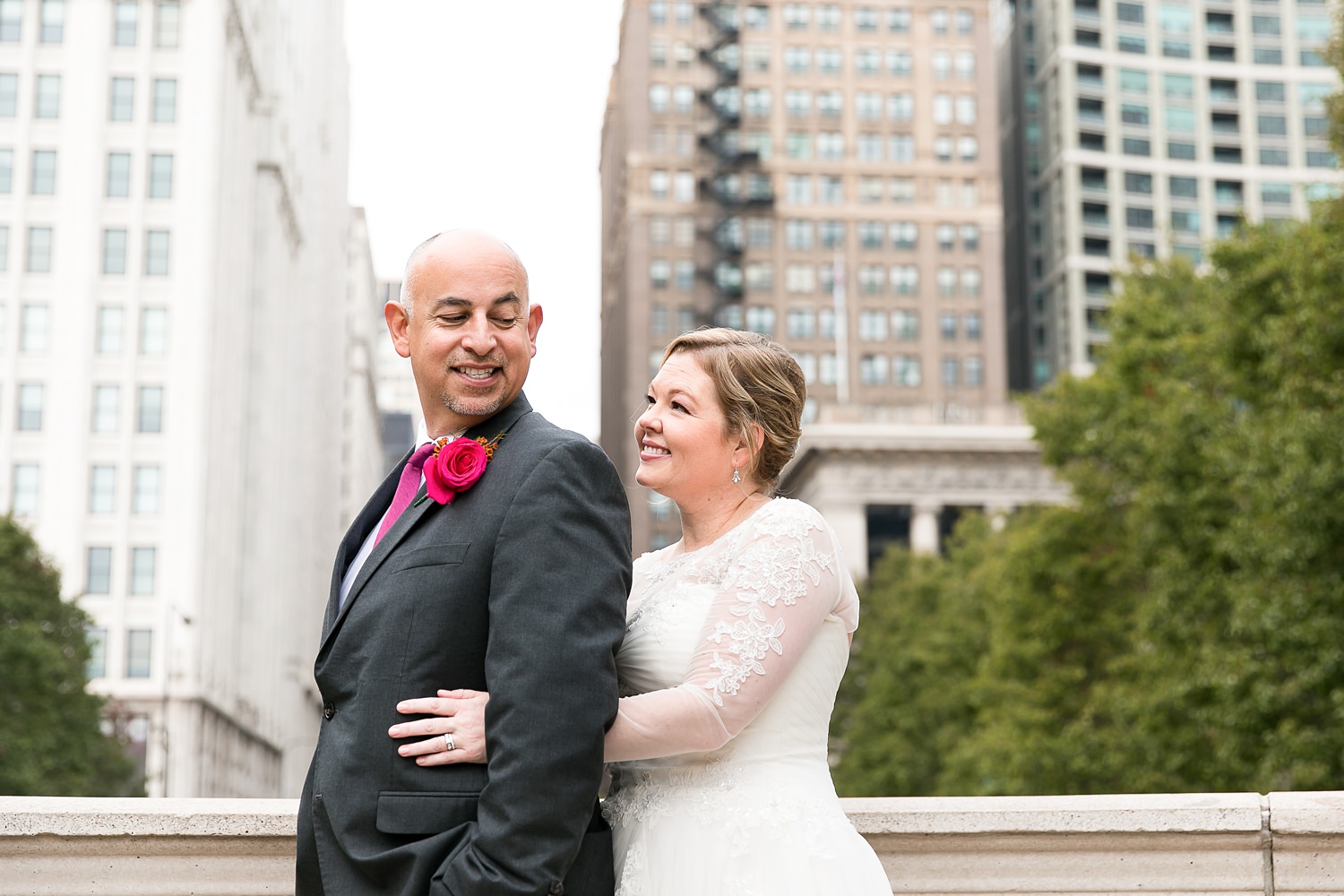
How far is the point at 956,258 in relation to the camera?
10269cm

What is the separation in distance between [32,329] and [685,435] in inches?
2685

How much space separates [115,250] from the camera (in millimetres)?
68312

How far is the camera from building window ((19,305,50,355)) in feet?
220

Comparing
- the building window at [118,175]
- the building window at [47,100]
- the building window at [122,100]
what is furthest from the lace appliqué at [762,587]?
the building window at [47,100]

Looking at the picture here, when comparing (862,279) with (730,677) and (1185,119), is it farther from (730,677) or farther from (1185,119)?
(730,677)

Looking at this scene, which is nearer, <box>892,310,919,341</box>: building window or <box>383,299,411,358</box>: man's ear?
<box>383,299,411,358</box>: man's ear

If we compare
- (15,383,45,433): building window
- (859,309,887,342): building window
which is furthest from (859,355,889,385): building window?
(15,383,45,433): building window

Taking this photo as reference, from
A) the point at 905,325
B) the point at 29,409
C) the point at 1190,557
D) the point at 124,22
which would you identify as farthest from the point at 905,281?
the point at 1190,557

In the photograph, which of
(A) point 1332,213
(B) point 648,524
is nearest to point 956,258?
(B) point 648,524

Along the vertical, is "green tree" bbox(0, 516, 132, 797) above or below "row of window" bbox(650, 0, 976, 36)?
below

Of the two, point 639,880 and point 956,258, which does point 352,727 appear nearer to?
point 639,880

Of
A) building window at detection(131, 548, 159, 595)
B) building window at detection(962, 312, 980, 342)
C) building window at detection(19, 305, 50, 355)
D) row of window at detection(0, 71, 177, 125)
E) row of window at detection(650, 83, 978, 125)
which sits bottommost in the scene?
building window at detection(131, 548, 159, 595)

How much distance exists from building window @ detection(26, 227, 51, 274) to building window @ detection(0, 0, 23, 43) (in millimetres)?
8654

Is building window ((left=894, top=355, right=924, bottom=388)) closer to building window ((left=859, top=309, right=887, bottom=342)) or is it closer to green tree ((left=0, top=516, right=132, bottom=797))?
building window ((left=859, top=309, right=887, bottom=342))
